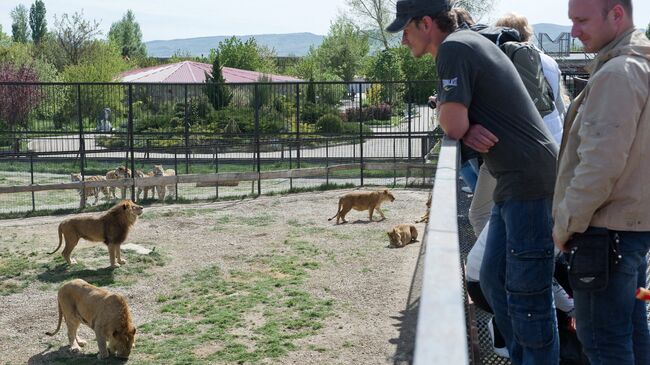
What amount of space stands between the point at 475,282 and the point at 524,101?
3.83 feet

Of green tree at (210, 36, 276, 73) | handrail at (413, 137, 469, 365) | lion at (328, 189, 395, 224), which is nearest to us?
handrail at (413, 137, 469, 365)

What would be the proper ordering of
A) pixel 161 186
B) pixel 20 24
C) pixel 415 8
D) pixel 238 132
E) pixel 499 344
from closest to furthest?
pixel 415 8, pixel 499 344, pixel 161 186, pixel 238 132, pixel 20 24

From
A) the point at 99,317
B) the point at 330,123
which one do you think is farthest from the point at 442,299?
the point at 330,123

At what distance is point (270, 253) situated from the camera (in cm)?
1468

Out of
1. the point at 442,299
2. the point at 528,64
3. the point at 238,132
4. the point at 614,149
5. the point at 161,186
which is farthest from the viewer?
the point at 238,132

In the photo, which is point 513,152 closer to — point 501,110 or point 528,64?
point 501,110

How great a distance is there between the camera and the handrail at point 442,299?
147 centimetres

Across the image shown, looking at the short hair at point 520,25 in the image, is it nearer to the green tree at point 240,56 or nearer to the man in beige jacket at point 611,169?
the man in beige jacket at point 611,169

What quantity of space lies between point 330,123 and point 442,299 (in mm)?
25492

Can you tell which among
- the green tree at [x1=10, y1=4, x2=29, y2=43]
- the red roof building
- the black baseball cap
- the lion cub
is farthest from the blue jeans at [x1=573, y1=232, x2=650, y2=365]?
the green tree at [x1=10, y1=4, x2=29, y2=43]

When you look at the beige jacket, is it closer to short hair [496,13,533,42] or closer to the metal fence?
short hair [496,13,533,42]

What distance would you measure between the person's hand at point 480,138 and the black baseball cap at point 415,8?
20.6 inches

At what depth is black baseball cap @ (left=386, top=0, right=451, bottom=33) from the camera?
11.7 feet

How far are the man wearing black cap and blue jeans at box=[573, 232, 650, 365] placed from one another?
32 centimetres
